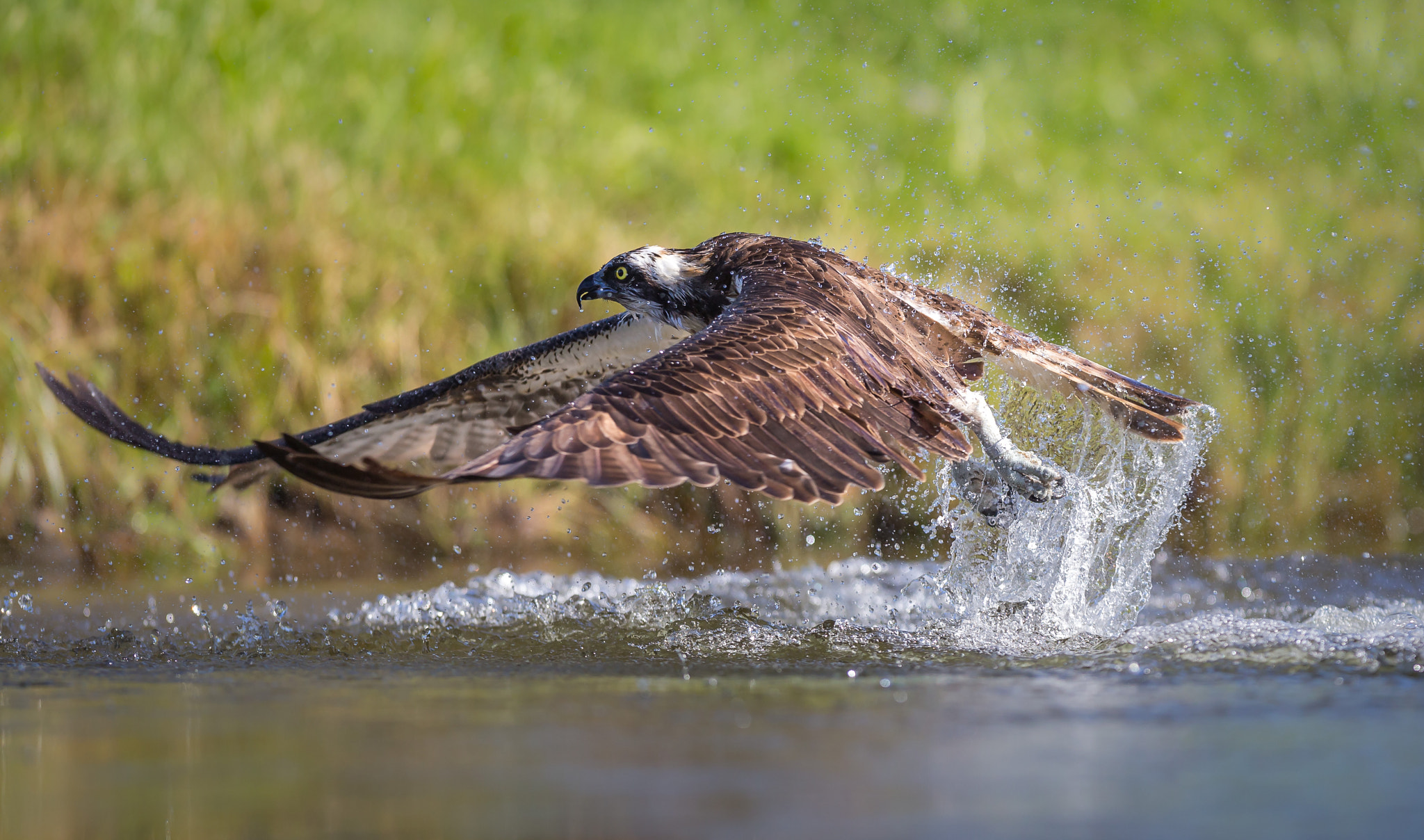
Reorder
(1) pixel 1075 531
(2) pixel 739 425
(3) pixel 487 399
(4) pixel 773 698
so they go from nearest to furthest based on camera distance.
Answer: (2) pixel 739 425 → (4) pixel 773 698 → (1) pixel 1075 531 → (3) pixel 487 399

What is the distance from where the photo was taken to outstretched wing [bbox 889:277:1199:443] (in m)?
6.32

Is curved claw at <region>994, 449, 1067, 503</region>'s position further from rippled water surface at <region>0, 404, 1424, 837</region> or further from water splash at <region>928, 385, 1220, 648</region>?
rippled water surface at <region>0, 404, 1424, 837</region>

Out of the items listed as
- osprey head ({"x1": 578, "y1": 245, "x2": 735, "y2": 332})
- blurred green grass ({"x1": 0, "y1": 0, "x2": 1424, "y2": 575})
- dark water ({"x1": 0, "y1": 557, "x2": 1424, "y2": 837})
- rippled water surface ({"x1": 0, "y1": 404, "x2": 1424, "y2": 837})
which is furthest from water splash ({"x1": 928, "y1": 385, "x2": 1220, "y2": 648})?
blurred green grass ({"x1": 0, "y1": 0, "x2": 1424, "y2": 575})

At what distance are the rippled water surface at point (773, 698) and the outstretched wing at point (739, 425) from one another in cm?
73

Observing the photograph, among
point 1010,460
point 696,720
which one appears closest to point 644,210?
point 1010,460

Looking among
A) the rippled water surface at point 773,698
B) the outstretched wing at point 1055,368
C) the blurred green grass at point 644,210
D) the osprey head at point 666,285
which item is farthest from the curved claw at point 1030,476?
the blurred green grass at point 644,210

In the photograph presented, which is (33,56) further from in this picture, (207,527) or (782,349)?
(782,349)

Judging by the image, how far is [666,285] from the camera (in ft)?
21.7

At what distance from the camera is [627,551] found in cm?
839

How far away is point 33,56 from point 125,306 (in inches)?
104

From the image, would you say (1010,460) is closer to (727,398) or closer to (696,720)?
(727,398)

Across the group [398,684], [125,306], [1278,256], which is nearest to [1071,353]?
[398,684]

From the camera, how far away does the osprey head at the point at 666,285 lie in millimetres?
6586

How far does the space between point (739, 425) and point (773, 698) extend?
0.86 meters
